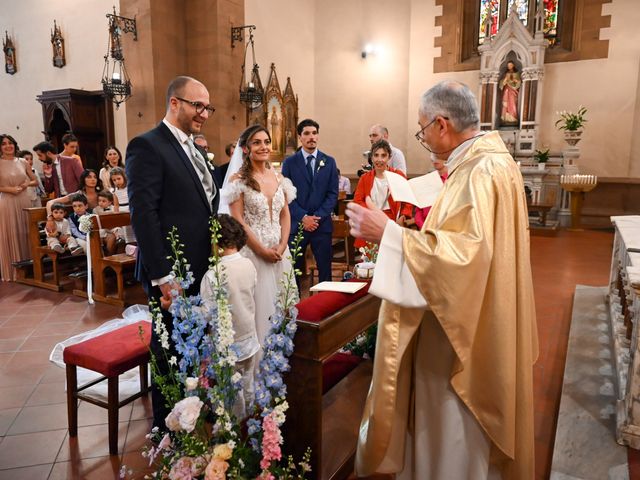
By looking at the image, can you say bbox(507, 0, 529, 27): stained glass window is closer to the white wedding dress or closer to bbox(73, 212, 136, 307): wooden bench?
bbox(73, 212, 136, 307): wooden bench

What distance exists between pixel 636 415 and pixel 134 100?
7.34 m

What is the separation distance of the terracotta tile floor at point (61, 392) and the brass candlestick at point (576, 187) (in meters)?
3.63

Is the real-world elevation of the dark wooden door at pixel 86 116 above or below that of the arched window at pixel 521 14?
below

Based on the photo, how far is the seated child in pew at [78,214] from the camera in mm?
5395

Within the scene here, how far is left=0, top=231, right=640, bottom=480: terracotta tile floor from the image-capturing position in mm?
2303

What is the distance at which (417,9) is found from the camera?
10.7 metres

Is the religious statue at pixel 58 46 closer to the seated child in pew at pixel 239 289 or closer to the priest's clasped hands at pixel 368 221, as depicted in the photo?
the seated child in pew at pixel 239 289

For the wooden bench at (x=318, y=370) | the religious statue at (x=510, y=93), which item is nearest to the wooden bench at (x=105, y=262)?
the wooden bench at (x=318, y=370)

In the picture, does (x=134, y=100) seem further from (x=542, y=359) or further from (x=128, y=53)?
(x=542, y=359)

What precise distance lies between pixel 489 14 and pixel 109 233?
357 inches

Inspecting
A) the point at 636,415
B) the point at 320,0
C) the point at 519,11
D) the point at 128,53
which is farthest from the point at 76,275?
the point at 519,11

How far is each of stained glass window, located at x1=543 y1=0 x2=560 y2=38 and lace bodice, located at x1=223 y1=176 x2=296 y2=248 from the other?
9474 millimetres

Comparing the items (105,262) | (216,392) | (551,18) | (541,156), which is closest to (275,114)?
(541,156)

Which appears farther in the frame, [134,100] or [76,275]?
[134,100]
